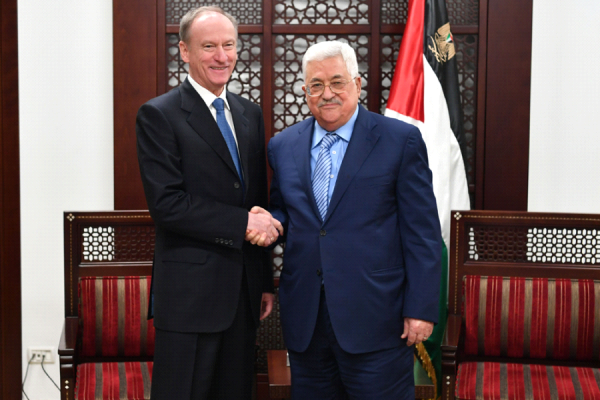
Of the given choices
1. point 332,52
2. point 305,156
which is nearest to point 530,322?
point 305,156

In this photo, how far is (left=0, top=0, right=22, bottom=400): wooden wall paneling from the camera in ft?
9.91

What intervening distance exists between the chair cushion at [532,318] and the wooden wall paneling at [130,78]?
1666 millimetres

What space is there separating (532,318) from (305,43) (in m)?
1.64

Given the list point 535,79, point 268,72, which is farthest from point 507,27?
point 268,72

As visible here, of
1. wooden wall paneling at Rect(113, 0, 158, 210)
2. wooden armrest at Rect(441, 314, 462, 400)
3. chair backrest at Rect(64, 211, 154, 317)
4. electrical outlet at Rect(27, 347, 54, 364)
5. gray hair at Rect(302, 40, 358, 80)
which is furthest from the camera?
electrical outlet at Rect(27, 347, 54, 364)

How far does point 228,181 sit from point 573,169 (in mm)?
1946

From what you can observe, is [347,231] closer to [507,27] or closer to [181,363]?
[181,363]

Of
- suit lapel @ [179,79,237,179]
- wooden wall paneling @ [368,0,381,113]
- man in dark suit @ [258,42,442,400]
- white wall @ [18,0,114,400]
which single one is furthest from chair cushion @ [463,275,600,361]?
white wall @ [18,0,114,400]

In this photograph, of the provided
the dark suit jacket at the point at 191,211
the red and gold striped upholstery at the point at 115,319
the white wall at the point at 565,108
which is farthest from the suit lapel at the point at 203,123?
the white wall at the point at 565,108

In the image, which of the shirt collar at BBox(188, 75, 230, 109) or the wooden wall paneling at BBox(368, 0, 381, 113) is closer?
the shirt collar at BBox(188, 75, 230, 109)

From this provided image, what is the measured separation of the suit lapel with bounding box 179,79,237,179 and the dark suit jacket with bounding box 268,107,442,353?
271mm

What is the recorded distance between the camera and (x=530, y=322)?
2613mm

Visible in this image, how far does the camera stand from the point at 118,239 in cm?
275

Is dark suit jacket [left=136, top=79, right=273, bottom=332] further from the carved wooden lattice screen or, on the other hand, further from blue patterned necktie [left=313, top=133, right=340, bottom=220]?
Result: the carved wooden lattice screen
